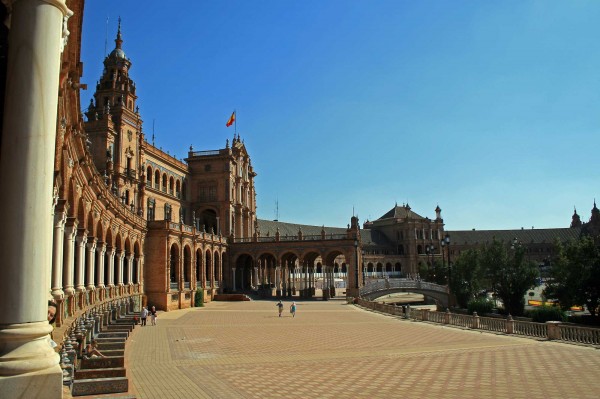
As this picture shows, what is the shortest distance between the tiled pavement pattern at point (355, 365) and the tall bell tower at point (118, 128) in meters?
24.1

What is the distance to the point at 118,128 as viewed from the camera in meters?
49.4

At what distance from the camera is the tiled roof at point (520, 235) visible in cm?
13825

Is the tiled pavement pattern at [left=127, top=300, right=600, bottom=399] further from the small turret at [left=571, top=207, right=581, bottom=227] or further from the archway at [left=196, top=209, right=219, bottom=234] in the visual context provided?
the small turret at [left=571, top=207, right=581, bottom=227]

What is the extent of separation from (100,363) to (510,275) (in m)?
47.4

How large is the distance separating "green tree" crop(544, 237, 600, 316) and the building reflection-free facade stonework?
909 inches

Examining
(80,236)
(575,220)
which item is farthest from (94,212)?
(575,220)

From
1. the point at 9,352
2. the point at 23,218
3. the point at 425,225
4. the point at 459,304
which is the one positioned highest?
the point at 425,225

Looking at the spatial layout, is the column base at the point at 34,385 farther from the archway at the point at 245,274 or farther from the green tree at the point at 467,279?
the archway at the point at 245,274

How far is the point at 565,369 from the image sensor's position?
586 inches

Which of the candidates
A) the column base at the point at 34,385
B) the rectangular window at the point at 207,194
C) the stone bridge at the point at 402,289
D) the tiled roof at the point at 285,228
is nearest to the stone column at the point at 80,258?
the column base at the point at 34,385

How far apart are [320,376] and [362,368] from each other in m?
1.88

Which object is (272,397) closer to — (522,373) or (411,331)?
(522,373)

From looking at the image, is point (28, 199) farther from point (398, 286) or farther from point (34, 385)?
point (398, 286)

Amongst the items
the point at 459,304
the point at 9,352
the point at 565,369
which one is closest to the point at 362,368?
the point at 565,369
